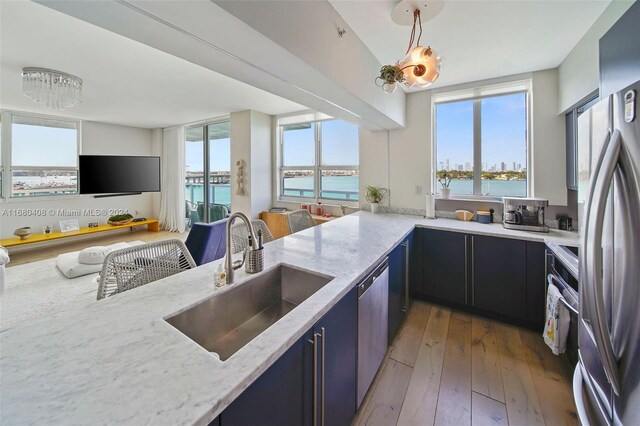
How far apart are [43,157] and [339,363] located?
7.04 m

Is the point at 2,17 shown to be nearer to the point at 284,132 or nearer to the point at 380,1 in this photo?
the point at 380,1

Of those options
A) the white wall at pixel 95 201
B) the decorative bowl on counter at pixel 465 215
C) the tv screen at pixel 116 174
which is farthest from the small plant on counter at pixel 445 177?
the white wall at pixel 95 201

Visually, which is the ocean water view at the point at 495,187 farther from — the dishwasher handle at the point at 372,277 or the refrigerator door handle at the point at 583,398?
the refrigerator door handle at the point at 583,398

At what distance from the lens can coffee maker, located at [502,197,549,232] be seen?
93.3 inches

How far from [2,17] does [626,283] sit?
392 cm

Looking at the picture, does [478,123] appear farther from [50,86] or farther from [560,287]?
[50,86]

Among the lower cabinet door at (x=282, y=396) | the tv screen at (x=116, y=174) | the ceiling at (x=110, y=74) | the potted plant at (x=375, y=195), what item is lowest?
the lower cabinet door at (x=282, y=396)

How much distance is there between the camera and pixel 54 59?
2623 mm

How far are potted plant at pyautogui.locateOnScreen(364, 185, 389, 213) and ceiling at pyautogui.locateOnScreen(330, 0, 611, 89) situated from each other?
62.5 inches

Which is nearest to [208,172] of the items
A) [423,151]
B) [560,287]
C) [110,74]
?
[110,74]

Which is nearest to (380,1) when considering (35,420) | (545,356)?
(35,420)

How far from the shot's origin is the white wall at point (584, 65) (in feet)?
5.40

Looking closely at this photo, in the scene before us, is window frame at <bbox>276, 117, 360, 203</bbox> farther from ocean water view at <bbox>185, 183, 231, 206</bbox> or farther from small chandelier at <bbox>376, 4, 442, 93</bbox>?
small chandelier at <bbox>376, 4, 442, 93</bbox>

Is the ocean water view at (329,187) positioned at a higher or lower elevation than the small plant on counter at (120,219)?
higher
